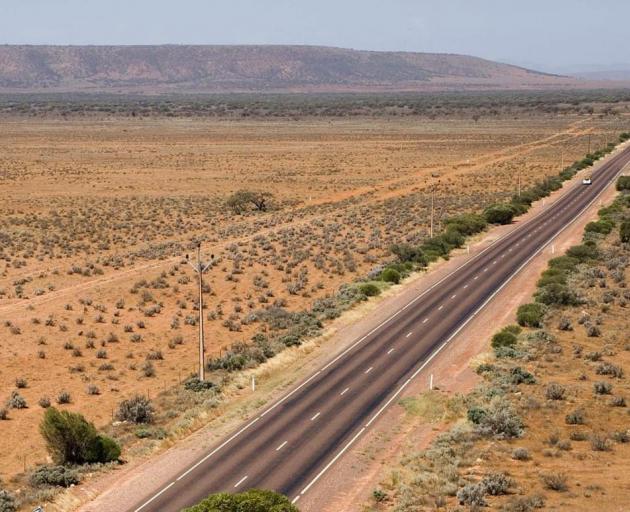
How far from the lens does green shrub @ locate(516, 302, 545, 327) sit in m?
46.8

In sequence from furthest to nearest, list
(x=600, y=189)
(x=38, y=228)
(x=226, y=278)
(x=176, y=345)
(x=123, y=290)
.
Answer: (x=600, y=189) < (x=38, y=228) < (x=226, y=278) < (x=123, y=290) < (x=176, y=345)

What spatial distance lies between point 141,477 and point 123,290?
27.8 metres

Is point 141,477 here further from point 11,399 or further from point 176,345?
point 176,345

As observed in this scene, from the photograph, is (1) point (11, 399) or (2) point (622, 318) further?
(2) point (622, 318)

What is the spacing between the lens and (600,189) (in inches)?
4094

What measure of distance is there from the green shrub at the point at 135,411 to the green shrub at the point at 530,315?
21359 millimetres

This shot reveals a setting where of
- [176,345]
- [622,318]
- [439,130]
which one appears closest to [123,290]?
[176,345]

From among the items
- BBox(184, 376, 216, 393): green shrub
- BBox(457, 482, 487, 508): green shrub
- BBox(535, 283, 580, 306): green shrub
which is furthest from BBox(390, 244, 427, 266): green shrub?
BBox(457, 482, 487, 508): green shrub

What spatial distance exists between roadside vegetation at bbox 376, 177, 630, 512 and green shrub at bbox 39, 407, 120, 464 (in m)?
10.2

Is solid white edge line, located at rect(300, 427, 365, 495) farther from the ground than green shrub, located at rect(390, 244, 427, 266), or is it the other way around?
green shrub, located at rect(390, 244, 427, 266)

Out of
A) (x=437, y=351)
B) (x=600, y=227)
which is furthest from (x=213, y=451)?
(x=600, y=227)

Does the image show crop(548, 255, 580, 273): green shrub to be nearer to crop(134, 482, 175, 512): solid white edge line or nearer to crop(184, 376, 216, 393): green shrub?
crop(184, 376, 216, 393): green shrub

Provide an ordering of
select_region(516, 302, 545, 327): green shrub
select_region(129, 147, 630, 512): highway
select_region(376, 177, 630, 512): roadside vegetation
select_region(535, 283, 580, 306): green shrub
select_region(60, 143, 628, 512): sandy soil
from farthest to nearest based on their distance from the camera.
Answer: select_region(535, 283, 580, 306): green shrub < select_region(516, 302, 545, 327): green shrub < select_region(129, 147, 630, 512): highway < select_region(60, 143, 628, 512): sandy soil < select_region(376, 177, 630, 512): roadside vegetation

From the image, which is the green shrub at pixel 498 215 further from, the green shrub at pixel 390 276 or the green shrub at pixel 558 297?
the green shrub at pixel 558 297
